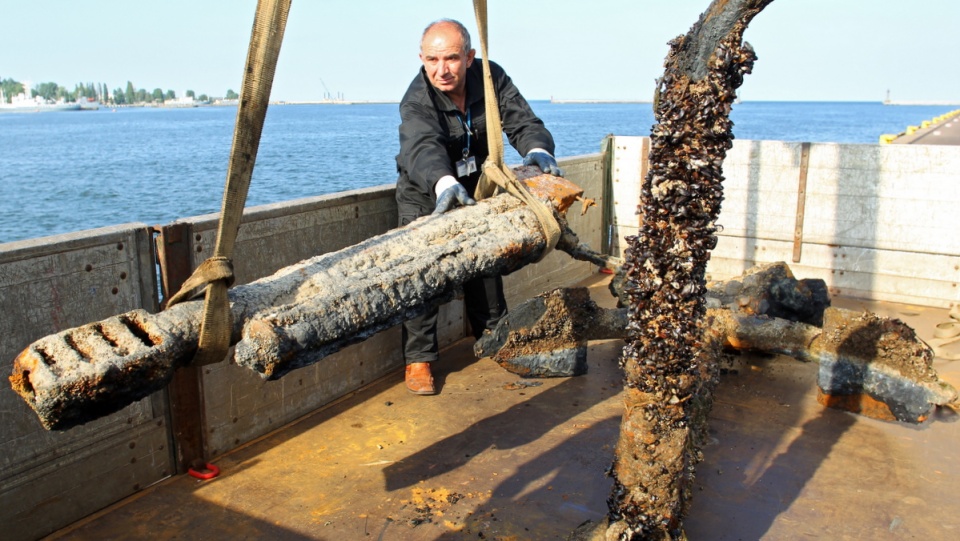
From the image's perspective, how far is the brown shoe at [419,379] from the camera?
188 inches

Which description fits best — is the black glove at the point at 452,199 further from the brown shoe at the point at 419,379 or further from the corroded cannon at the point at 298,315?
the brown shoe at the point at 419,379

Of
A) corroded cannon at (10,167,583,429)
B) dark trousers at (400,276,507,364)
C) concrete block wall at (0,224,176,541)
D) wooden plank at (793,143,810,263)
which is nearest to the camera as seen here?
corroded cannon at (10,167,583,429)

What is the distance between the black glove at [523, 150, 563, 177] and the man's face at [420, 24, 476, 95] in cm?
69

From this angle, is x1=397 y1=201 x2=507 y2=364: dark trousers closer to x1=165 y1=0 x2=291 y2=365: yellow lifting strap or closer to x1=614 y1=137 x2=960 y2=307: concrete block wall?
x1=165 y1=0 x2=291 y2=365: yellow lifting strap

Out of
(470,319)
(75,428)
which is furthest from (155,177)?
(75,428)

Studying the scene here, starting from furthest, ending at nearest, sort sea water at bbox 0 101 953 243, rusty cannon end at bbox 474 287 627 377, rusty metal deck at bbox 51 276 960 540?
sea water at bbox 0 101 953 243
rusty cannon end at bbox 474 287 627 377
rusty metal deck at bbox 51 276 960 540

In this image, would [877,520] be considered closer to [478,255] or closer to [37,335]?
[478,255]

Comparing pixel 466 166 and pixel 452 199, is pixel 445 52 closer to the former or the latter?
pixel 466 166

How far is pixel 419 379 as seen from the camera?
4820mm

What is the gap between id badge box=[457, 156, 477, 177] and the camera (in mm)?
4672

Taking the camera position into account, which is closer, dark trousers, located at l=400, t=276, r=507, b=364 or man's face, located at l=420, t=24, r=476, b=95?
man's face, located at l=420, t=24, r=476, b=95

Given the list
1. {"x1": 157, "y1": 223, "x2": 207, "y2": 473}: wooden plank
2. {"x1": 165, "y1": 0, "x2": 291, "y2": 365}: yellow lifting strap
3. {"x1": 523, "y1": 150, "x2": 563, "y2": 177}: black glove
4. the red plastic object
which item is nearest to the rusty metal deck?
the red plastic object

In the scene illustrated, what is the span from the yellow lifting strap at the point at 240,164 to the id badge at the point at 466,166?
237 centimetres

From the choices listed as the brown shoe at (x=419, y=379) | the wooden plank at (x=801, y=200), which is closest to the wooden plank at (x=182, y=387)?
the brown shoe at (x=419, y=379)
